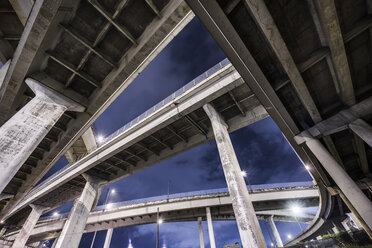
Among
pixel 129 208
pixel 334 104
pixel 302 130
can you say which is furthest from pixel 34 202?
pixel 334 104

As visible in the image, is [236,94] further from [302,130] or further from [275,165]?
[275,165]

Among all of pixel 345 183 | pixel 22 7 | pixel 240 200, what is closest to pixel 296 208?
pixel 345 183

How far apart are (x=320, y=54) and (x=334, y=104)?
3.03 m

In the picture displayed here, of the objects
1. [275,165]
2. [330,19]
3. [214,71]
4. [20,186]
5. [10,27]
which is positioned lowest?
[330,19]

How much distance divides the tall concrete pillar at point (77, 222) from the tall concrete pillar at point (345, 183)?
1647 cm

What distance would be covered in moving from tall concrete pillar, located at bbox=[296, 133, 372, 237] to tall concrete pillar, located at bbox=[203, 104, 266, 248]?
314 centimetres

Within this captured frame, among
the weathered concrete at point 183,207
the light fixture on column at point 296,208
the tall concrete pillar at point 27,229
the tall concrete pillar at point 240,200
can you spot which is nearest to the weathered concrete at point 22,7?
the tall concrete pillar at point 240,200

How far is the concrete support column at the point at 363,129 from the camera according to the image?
5008 millimetres

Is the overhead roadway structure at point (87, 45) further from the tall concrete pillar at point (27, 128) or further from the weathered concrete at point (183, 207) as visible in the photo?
the weathered concrete at point (183, 207)

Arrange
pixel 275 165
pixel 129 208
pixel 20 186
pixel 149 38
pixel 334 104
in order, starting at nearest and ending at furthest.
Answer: pixel 149 38, pixel 334 104, pixel 20 186, pixel 129 208, pixel 275 165

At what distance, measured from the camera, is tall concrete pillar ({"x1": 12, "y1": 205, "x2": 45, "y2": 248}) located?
18.0 meters

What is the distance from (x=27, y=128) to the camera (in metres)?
5.02

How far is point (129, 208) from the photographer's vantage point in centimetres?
2269

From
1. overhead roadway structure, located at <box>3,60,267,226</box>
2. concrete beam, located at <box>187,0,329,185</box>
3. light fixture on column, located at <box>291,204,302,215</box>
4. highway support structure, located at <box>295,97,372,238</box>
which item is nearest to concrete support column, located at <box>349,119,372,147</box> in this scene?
highway support structure, located at <box>295,97,372,238</box>
